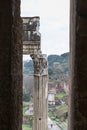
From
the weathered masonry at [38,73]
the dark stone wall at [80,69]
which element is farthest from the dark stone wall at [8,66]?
the weathered masonry at [38,73]

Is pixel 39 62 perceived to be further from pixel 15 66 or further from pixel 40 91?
pixel 15 66

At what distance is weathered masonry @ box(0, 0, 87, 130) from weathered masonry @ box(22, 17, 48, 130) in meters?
11.4

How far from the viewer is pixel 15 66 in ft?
7.37

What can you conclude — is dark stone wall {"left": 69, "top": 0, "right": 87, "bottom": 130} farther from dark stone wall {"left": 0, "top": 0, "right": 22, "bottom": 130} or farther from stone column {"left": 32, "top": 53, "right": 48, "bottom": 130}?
stone column {"left": 32, "top": 53, "right": 48, "bottom": 130}

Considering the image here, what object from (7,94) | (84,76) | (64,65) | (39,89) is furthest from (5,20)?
(64,65)

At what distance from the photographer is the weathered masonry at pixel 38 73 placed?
44.8 feet

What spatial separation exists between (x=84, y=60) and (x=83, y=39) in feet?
0.39

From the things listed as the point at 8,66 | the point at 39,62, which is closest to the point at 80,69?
the point at 8,66

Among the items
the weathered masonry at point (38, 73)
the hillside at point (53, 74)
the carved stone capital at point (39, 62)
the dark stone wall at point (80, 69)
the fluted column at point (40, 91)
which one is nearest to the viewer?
the dark stone wall at point (80, 69)

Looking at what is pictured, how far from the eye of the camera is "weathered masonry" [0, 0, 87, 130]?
6.72ft

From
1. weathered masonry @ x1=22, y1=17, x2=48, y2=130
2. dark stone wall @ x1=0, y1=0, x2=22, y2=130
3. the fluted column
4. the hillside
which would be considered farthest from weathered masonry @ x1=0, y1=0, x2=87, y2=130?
the hillside

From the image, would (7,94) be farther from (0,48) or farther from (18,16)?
(18,16)

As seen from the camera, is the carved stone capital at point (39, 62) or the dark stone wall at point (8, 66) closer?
the dark stone wall at point (8, 66)

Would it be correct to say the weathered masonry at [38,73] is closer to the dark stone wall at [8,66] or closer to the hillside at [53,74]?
the hillside at [53,74]
